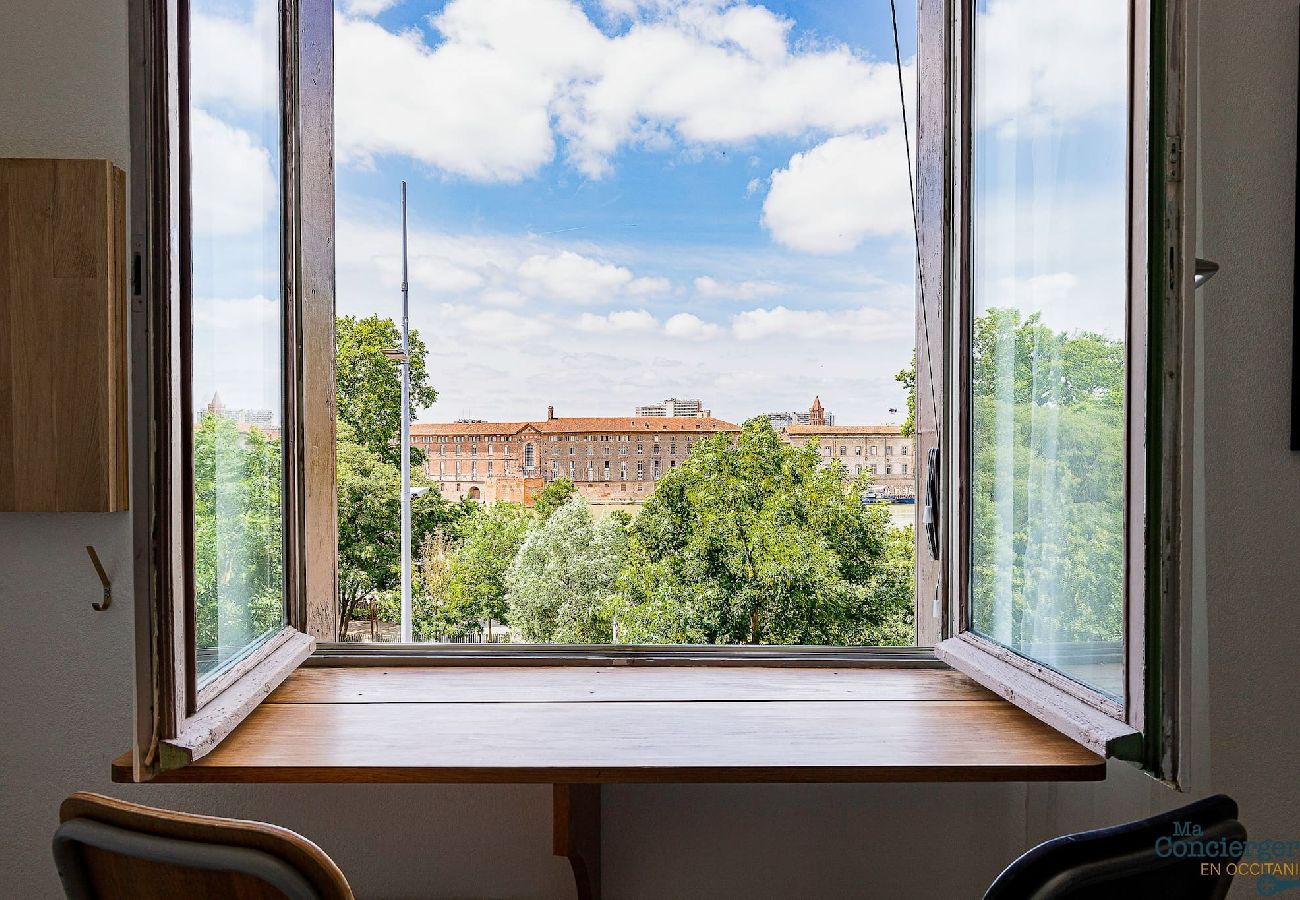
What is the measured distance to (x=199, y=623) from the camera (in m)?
1.12

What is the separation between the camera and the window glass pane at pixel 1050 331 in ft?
3.43

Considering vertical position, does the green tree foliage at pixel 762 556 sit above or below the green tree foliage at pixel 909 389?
below

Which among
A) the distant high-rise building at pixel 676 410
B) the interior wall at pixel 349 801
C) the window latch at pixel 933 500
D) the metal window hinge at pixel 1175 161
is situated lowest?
the interior wall at pixel 349 801

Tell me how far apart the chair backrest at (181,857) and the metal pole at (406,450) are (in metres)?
0.82

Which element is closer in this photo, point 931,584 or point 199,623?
point 199,623

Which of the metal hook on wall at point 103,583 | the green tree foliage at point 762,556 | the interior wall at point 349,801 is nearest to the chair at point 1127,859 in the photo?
the interior wall at point 349,801

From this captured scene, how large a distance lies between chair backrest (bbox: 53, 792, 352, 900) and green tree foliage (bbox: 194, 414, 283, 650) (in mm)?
354

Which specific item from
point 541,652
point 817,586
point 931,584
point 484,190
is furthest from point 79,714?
point 931,584

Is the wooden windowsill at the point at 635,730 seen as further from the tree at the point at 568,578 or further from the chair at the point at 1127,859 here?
the chair at the point at 1127,859

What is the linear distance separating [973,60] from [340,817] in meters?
1.70

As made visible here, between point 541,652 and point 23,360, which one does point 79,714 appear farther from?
point 541,652

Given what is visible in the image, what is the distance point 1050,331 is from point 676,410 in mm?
687

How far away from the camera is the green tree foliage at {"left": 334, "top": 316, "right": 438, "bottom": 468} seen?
5.26ft

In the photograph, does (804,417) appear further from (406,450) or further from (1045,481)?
(406,450)
